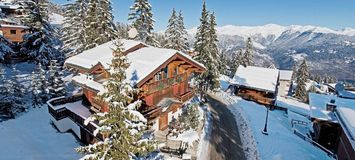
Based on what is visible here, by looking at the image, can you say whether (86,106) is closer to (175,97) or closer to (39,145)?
(39,145)

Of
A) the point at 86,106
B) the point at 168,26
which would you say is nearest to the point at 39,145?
the point at 86,106

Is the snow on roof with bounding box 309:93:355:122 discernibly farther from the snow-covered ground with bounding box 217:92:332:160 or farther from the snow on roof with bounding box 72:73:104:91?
the snow on roof with bounding box 72:73:104:91

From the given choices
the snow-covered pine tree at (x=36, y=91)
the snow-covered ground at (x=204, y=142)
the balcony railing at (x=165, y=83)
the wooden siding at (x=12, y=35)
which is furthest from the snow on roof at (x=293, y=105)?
the wooden siding at (x=12, y=35)

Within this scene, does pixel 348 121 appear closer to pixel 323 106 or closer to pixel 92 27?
pixel 323 106

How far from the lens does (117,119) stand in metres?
10.1

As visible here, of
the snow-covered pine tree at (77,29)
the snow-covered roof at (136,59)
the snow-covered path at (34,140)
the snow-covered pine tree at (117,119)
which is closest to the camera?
the snow-covered pine tree at (117,119)

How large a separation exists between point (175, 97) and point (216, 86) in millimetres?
16433

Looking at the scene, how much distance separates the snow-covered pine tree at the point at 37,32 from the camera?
3545cm

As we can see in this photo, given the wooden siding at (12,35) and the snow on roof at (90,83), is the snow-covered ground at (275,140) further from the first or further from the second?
the wooden siding at (12,35)

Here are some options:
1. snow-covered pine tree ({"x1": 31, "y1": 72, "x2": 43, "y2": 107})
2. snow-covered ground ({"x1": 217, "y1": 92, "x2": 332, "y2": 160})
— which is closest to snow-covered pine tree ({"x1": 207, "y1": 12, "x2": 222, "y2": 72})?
snow-covered ground ({"x1": 217, "y1": 92, "x2": 332, "y2": 160})

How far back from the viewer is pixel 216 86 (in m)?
39.8

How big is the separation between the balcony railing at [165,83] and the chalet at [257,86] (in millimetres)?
24322

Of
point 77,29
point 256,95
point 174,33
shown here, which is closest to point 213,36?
point 174,33

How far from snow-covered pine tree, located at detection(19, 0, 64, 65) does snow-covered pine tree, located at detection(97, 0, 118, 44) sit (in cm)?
896
